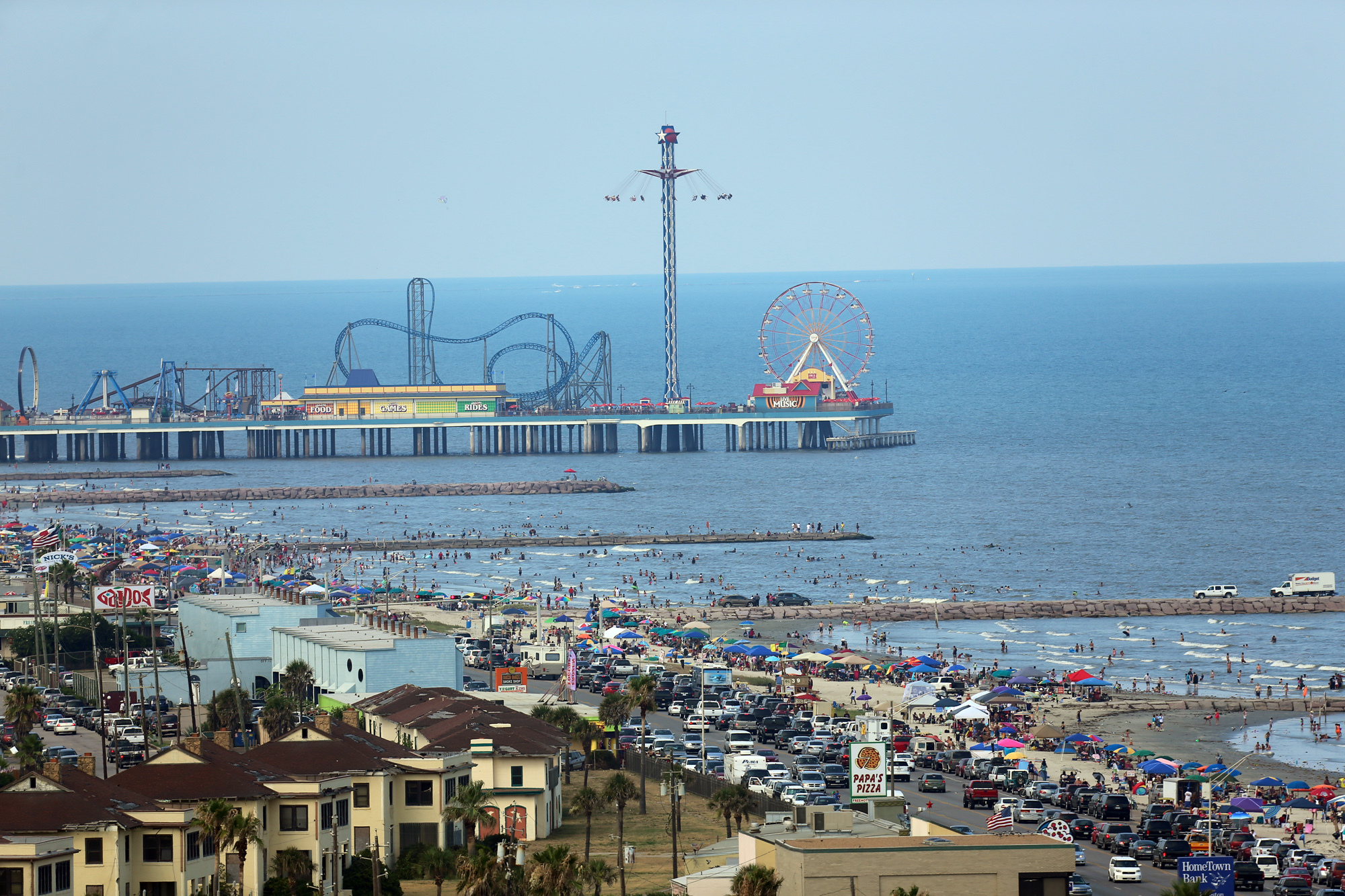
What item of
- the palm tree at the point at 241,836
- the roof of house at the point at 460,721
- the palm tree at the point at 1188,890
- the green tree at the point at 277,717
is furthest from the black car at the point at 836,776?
the palm tree at the point at 1188,890

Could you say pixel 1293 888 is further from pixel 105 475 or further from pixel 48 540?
pixel 105 475

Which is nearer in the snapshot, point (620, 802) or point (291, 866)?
point (291, 866)

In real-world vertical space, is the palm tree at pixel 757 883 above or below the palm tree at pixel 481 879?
above

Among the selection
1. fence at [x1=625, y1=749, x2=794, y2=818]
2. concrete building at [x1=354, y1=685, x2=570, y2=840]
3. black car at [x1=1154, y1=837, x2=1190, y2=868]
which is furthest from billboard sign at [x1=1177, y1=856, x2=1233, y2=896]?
concrete building at [x1=354, y1=685, x2=570, y2=840]

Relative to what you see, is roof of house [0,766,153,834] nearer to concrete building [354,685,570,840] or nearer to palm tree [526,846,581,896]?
palm tree [526,846,581,896]

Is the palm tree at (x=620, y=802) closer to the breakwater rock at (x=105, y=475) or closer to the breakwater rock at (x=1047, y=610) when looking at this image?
the breakwater rock at (x=1047, y=610)

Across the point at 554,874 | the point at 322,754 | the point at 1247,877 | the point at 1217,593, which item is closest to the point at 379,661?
the point at 322,754

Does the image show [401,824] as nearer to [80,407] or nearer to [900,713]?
[900,713]

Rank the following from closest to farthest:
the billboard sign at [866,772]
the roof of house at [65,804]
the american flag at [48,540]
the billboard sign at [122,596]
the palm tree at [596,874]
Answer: the roof of house at [65,804] → the palm tree at [596,874] → the billboard sign at [866,772] → the billboard sign at [122,596] → the american flag at [48,540]
